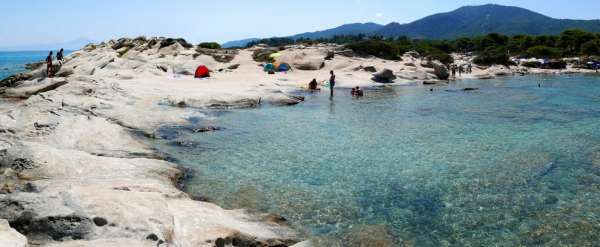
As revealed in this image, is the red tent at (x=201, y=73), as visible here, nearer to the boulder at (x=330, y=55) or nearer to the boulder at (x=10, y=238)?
the boulder at (x=330, y=55)

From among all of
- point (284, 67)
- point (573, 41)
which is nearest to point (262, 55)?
point (284, 67)

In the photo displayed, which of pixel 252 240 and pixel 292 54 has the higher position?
pixel 292 54

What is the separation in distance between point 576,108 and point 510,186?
26331mm

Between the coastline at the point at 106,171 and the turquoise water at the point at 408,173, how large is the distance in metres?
1.71

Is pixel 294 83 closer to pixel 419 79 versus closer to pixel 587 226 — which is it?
pixel 419 79

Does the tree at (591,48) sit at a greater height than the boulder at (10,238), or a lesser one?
greater

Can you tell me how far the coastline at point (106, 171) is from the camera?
9305 mm

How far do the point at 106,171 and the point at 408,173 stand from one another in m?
11.1

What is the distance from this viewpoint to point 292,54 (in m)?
73.4

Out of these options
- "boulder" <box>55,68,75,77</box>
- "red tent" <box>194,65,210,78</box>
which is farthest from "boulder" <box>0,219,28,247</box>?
"red tent" <box>194,65,210,78</box>

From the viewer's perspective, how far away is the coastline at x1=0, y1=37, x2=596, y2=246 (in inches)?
366

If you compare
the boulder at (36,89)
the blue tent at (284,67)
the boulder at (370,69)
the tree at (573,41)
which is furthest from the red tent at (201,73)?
the tree at (573,41)

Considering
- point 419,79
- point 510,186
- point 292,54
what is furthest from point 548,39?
point 510,186

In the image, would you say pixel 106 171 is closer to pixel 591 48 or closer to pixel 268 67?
pixel 268 67
